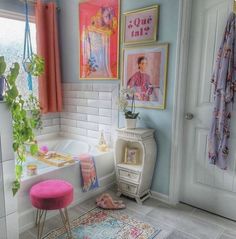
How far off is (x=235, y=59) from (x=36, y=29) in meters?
2.35

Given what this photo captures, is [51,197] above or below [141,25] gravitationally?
below

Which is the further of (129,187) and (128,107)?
(128,107)

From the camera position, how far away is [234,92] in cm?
205

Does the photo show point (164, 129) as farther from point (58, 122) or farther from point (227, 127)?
point (58, 122)

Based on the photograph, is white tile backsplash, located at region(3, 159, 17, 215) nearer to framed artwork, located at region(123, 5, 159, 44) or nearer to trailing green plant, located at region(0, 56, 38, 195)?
trailing green plant, located at region(0, 56, 38, 195)

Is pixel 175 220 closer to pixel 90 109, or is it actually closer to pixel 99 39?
pixel 90 109

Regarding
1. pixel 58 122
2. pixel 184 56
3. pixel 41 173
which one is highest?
pixel 184 56

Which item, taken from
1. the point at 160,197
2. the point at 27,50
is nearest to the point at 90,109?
the point at 27,50

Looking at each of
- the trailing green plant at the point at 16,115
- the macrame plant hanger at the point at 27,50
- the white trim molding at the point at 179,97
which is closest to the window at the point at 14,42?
the macrame plant hanger at the point at 27,50

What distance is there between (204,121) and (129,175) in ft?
3.14

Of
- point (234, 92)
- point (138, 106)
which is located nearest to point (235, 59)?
point (234, 92)

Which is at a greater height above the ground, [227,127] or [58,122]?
[227,127]

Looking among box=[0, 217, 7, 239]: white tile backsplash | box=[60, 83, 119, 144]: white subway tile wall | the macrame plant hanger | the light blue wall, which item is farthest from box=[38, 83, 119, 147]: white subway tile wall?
box=[0, 217, 7, 239]: white tile backsplash

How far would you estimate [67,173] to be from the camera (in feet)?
7.71
